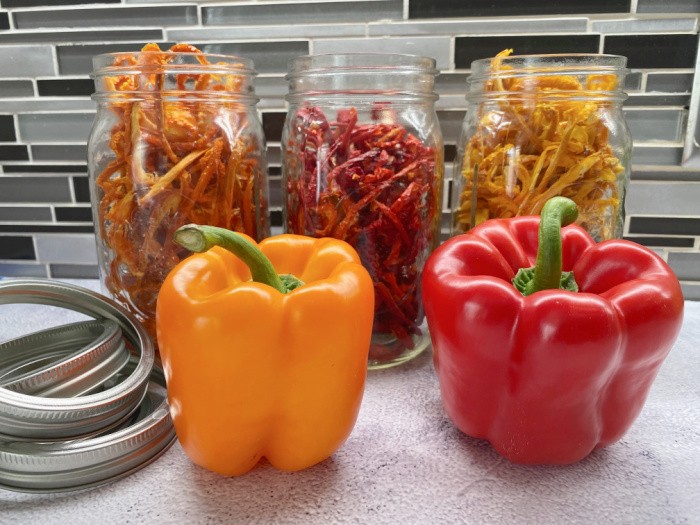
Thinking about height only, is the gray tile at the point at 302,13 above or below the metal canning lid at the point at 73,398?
above

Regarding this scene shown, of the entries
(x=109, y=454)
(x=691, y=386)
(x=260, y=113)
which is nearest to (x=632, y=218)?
(x=691, y=386)

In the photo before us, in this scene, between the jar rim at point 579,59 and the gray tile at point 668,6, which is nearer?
the jar rim at point 579,59

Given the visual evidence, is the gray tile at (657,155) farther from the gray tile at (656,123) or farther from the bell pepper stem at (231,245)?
the bell pepper stem at (231,245)

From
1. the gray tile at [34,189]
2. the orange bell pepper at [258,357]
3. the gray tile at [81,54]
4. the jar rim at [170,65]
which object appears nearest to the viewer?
the orange bell pepper at [258,357]

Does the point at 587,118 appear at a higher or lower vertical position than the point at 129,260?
higher

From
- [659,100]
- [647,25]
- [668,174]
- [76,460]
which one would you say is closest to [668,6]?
[647,25]

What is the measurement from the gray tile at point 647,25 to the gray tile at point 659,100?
0.33ft

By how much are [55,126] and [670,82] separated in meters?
1.09

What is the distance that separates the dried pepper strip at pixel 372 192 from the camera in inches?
29.7

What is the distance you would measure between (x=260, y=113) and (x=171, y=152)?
34cm

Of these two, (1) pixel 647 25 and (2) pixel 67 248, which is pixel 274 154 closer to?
(2) pixel 67 248

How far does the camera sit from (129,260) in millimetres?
781

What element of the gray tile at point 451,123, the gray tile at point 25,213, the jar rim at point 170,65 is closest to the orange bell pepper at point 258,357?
the jar rim at point 170,65

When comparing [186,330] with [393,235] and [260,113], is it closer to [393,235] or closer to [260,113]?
[393,235]
